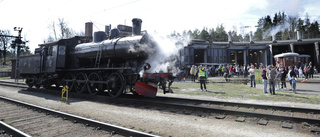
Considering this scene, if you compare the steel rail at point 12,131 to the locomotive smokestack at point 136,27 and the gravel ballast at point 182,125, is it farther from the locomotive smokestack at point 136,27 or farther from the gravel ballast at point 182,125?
the locomotive smokestack at point 136,27

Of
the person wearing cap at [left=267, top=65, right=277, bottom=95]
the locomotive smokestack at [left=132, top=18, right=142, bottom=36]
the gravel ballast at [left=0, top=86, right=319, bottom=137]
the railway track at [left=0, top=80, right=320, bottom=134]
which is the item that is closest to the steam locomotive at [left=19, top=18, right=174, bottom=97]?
the locomotive smokestack at [left=132, top=18, right=142, bottom=36]

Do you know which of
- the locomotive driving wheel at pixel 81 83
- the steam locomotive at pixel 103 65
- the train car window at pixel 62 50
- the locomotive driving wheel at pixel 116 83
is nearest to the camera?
the steam locomotive at pixel 103 65

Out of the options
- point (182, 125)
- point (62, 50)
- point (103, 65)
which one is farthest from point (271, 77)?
point (62, 50)

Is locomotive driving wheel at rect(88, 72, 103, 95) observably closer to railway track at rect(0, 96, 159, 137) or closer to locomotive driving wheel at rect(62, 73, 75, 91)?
locomotive driving wheel at rect(62, 73, 75, 91)

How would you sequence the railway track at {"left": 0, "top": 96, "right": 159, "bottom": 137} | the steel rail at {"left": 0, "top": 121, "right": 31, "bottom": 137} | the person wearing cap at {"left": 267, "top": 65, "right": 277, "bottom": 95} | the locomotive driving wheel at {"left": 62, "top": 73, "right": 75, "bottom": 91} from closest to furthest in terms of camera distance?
the steel rail at {"left": 0, "top": 121, "right": 31, "bottom": 137}
the railway track at {"left": 0, "top": 96, "right": 159, "bottom": 137}
the person wearing cap at {"left": 267, "top": 65, "right": 277, "bottom": 95}
the locomotive driving wheel at {"left": 62, "top": 73, "right": 75, "bottom": 91}

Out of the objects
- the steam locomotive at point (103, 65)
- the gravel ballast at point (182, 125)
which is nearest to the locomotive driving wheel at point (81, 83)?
the steam locomotive at point (103, 65)

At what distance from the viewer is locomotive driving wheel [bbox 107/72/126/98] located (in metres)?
8.29

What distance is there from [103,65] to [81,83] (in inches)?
Result: 71.0

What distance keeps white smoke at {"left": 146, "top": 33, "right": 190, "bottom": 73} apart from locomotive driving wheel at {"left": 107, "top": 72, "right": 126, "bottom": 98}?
1.35 meters

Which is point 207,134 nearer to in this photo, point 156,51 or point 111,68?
point 156,51

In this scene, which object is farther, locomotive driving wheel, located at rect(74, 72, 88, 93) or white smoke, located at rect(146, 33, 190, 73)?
locomotive driving wheel, located at rect(74, 72, 88, 93)

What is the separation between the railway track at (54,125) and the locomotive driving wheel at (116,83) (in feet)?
9.66

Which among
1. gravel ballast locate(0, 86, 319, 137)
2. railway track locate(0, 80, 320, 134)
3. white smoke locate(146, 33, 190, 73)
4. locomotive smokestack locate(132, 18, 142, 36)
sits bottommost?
gravel ballast locate(0, 86, 319, 137)

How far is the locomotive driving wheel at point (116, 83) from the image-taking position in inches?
326
